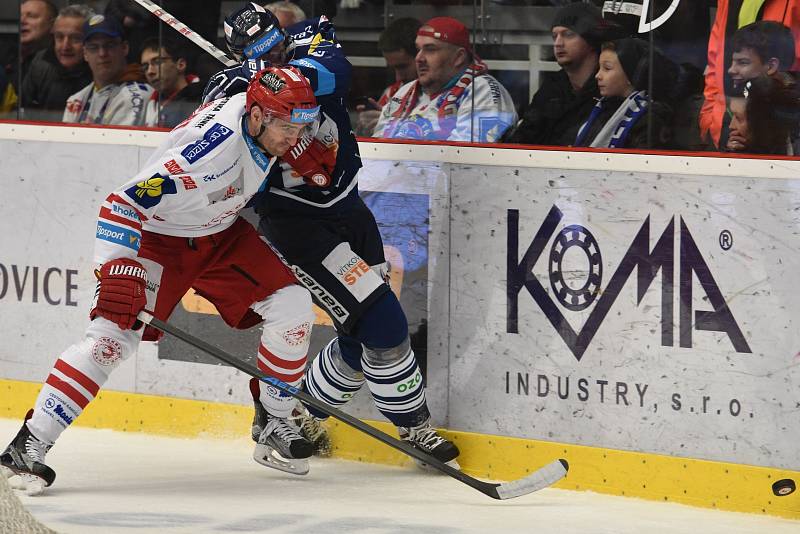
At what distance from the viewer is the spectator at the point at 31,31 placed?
5.15 meters

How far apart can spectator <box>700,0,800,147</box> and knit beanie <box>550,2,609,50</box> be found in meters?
0.34

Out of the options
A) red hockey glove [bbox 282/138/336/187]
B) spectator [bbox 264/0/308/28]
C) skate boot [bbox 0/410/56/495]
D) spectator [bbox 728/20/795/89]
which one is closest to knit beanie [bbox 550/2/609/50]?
spectator [bbox 728/20/795/89]

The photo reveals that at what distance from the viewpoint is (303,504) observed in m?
4.11

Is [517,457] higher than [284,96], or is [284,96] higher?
[284,96]

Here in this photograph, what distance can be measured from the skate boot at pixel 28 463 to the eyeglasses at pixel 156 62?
145cm

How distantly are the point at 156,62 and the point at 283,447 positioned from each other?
1434 mm

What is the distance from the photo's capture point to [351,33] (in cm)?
463

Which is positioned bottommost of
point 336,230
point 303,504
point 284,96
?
point 303,504

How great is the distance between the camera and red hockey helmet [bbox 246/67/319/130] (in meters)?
3.96

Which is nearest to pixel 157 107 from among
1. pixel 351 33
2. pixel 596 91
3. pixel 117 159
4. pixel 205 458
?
pixel 117 159

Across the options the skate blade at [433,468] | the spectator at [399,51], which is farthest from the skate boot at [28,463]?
the spectator at [399,51]

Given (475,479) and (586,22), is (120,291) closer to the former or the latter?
(475,479)

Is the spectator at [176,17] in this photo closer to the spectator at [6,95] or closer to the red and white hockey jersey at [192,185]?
the spectator at [6,95]

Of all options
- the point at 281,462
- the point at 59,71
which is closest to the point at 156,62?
the point at 59,71
